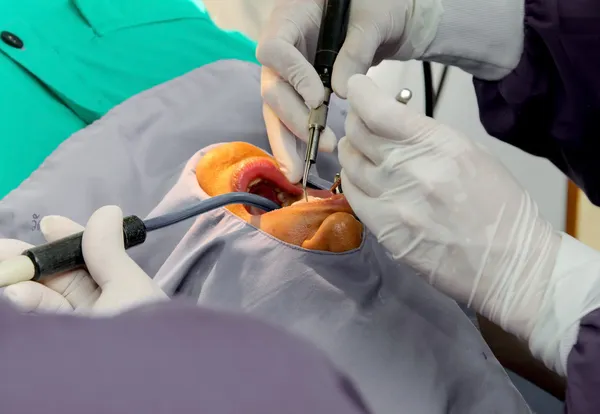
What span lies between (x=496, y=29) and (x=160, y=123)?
0.48 metres

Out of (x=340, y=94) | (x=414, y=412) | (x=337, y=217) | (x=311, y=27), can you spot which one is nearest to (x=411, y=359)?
(x=414, y=412)

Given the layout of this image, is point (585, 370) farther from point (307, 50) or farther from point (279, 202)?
point (307, 50)

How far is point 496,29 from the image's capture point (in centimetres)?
76

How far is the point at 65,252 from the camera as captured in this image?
Result: 0.49m

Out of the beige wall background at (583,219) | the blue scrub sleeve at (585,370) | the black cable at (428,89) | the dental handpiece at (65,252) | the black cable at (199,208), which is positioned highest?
the dental handpiece at (65,252)

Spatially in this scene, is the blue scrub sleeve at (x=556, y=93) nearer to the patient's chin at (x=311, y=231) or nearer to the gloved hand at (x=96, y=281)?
the patient's chin at (x=311, y=231)

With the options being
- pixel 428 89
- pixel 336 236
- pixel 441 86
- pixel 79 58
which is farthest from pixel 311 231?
pixel 441 86

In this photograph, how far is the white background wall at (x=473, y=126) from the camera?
51.2 inches

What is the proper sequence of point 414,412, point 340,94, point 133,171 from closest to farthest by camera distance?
point 414,412 < point 340,94 < point 133,171

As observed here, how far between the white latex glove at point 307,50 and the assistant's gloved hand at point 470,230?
0.11m

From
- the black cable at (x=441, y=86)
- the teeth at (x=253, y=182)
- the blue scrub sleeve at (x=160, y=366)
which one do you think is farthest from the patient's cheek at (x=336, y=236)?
the black cable at (x=441, y=86)

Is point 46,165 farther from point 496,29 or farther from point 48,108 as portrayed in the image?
point 496,29

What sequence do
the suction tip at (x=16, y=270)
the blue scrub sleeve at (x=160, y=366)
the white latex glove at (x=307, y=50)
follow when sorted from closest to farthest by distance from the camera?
1. the blue scrub sleeve at (x=160, y=366)
2. the suction tip at (x=16, y=270)
3. the white latex glove at (x=307, y=50)

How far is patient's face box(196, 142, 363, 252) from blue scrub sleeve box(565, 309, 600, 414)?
0.23 meters
